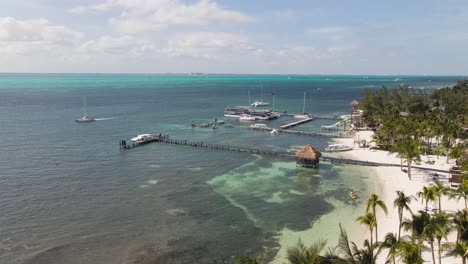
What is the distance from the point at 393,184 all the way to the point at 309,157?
14.0 m

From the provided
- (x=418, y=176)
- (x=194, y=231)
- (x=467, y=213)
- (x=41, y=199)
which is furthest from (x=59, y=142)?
(x=467, y=213)

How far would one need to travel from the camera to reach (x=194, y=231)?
37062 mm

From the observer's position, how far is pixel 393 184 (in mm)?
50469

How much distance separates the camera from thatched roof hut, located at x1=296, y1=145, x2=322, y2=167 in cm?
5941

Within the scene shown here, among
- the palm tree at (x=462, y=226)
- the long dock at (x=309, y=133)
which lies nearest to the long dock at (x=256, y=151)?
the long dock at (x=309, y=133)

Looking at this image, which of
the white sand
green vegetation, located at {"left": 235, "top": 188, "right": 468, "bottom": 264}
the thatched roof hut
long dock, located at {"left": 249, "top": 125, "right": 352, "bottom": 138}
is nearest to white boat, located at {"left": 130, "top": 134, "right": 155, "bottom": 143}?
long dock, located at {"left": 249, "top": 125, "right": 352, "bottom": 138}

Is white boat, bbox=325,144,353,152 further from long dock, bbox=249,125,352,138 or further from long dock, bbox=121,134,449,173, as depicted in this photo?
long dock, bbox=249,125,352,138

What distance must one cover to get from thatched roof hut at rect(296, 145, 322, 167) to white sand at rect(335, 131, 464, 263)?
31.9 feet

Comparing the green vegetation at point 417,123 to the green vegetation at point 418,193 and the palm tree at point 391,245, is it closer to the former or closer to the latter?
the green vegetation at point 418,193

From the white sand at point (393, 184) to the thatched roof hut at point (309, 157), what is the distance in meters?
9.71

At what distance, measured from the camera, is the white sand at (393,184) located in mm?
35597

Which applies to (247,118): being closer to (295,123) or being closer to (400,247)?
(295,123)

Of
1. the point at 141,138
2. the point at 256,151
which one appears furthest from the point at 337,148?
the point at 141,138

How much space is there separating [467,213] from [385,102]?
84.9m
